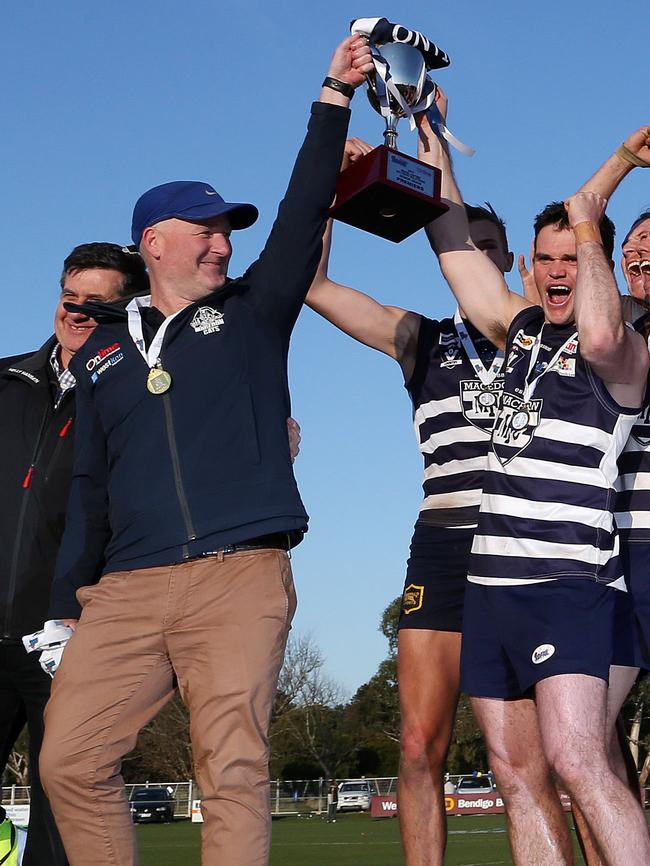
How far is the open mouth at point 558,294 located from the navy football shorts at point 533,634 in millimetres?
1142

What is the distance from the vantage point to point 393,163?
4711mm

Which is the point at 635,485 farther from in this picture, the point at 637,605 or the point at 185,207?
the point at 185,207

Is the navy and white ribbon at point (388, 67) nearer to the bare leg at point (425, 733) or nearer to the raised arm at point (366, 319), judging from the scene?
the raised arm at point (366, 319)

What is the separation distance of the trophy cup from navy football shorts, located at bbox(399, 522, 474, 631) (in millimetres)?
1377

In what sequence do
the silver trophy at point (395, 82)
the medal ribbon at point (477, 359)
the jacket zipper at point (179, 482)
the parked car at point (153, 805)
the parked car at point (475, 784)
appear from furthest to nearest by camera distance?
the parked car at point (475, 784) < the parked car at point (153, 805) < the medal ribbon at point (477, 359) < the silver trophy at point (395, 82) < the jacket zipper at point (179, 482)

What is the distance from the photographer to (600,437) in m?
4.47

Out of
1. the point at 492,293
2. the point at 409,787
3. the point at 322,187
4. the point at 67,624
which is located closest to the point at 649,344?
the point at 492,293

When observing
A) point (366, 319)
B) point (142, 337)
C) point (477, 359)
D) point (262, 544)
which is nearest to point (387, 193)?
point (142, 337)

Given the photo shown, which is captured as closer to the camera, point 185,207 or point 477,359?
point 185,207

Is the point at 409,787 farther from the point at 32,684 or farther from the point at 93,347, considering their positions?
the point at 93,347

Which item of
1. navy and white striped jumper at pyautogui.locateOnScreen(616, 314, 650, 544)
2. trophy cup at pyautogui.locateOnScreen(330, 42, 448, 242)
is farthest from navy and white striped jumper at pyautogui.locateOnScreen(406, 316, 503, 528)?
trophy cup at pyautogui.locateOnScreen(330, 42, 448, 242)

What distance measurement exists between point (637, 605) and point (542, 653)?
86 centimetres

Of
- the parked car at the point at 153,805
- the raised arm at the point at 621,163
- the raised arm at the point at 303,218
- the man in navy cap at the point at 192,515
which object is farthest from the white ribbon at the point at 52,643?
the parked car at the point at 153,805

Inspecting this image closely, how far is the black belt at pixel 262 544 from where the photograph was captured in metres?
4.15
